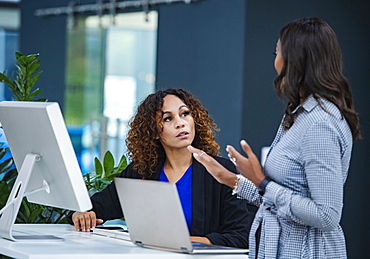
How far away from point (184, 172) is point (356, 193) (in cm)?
289

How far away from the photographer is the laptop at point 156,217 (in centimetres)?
199

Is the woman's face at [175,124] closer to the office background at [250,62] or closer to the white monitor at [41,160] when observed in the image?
the white monitor at [41,160]

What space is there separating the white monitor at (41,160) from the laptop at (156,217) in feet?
0.53

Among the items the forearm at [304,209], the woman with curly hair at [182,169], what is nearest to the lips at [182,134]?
the woman with curly hair at [182,169]

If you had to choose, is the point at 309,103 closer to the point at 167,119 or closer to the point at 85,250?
the point at 85,250

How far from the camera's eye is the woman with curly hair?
269 centimetres

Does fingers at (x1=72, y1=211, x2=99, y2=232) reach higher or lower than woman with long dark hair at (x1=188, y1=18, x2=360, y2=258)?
lower

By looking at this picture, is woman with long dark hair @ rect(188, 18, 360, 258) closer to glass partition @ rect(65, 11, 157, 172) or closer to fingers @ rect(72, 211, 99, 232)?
fingers @ rect(72, 211, 99, 232)

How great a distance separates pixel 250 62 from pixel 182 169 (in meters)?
2.41

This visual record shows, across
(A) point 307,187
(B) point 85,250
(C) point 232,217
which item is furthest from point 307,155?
(C) point 232,217

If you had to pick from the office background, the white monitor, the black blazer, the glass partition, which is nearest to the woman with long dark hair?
the white monitor

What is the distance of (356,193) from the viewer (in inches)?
211

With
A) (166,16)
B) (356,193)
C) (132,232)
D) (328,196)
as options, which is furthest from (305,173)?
(166,16)

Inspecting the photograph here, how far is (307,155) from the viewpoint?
6.11 feet
